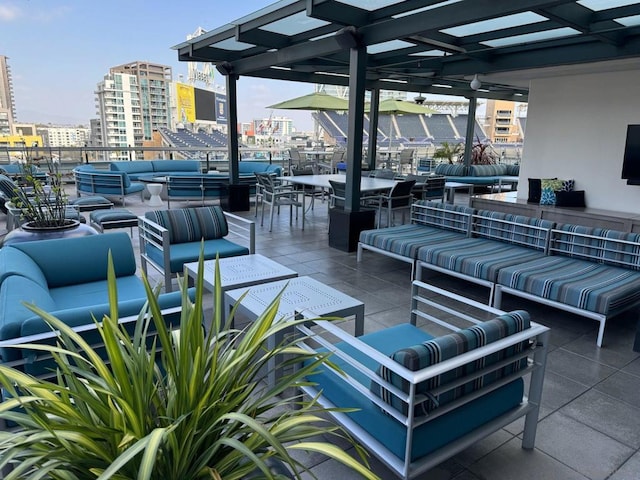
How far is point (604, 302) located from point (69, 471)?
3.23m

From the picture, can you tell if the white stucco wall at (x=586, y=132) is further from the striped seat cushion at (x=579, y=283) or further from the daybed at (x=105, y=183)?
the daybed at (x=105, y=183)

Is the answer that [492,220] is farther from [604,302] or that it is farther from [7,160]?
[7,160]

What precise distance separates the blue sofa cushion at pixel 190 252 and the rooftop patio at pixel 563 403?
103 cm

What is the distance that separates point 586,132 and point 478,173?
189 inches

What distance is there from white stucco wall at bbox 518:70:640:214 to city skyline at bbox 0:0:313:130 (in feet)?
16.0

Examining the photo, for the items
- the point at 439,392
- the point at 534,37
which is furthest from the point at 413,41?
the point at 439,392

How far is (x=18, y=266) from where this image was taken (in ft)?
8.17

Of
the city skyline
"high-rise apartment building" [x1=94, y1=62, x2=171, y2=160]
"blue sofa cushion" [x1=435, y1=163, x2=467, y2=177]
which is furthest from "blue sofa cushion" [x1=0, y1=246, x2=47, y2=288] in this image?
"blue sofa cushion" [x1=435, y1=163, x2=467, y2=177]

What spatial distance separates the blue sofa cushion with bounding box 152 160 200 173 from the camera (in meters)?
10.4

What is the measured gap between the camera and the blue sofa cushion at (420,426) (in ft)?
5.41

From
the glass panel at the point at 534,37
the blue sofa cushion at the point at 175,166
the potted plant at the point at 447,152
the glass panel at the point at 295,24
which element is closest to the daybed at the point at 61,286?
the glass panel at the point at 295,24

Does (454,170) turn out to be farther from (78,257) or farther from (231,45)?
(78,257)

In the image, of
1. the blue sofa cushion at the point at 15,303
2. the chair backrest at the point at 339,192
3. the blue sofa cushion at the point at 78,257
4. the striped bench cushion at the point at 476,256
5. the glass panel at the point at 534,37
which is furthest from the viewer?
the chair backrest at the point at 339,192

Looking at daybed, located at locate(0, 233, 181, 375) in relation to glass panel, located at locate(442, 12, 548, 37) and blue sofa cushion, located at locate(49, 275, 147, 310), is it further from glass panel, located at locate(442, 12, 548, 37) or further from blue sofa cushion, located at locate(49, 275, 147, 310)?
glass panel, located at locate(442, 12, 548, 37)
